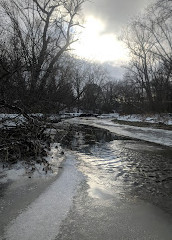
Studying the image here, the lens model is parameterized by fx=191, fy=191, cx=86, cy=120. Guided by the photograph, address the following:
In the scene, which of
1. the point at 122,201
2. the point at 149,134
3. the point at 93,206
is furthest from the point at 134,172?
the point at 149,134

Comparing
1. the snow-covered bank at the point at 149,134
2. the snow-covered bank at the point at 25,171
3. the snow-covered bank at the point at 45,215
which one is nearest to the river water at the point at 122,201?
the snow-covered bank at the point at 45,215

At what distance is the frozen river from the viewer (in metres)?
2.44

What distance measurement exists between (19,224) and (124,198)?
6.06 feet

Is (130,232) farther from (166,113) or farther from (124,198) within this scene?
(166,113)

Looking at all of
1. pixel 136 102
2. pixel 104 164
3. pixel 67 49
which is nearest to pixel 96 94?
pixel 136 102

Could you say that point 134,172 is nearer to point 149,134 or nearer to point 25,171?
point 25,171

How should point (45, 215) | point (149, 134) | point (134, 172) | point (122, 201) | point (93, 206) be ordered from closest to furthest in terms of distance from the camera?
point (45, 215) → point (93, 206) → point (122, 201) → point (134, 172) → point (149, 134)

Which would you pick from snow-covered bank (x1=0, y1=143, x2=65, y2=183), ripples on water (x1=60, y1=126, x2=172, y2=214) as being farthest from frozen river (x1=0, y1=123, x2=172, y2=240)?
snow-covered bank (x1=0, y1=143, x2=65, y2=183)

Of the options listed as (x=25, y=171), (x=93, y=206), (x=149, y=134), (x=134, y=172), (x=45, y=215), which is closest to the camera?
(x=45, y=215)

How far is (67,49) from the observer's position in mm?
22047

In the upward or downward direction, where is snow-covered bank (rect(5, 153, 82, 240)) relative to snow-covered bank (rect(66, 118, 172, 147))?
upward

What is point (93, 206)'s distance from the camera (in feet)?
10.3

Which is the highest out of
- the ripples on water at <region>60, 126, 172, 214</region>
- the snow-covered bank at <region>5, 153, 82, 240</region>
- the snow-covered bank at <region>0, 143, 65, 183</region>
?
the snow-covered bank at <region>0, 143, 65, 183</region>

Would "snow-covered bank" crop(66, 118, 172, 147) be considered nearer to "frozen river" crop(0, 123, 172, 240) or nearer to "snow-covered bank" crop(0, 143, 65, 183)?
"frozen river" crop(0, 123, 172, 240)
